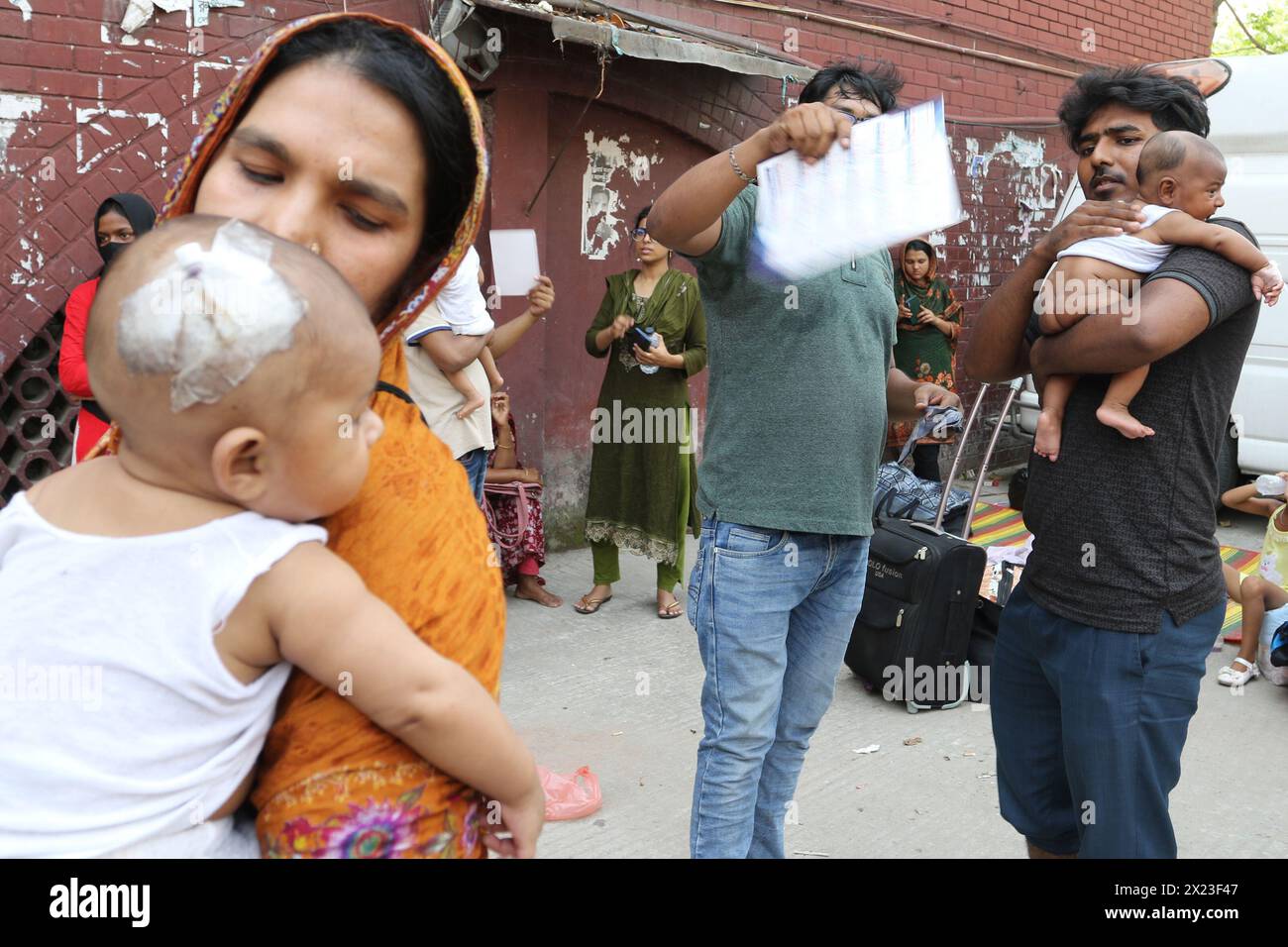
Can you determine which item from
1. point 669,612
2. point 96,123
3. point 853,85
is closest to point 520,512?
point 669,612

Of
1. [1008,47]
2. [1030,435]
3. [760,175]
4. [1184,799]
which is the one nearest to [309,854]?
[760,175]

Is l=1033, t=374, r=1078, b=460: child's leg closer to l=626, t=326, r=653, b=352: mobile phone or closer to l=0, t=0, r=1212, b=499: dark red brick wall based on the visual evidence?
l=626, t=326, r=653, b=352: mobile phone

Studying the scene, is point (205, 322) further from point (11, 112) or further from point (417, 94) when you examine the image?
point (11, 112)

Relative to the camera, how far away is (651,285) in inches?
222

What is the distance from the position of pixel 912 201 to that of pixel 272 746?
5.65 feet

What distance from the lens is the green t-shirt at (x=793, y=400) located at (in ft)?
8.50

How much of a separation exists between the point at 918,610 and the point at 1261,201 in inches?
190

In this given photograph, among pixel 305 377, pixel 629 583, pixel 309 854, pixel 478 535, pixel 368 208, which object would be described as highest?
pixel 368 208

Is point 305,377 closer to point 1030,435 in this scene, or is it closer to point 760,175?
point 760,175

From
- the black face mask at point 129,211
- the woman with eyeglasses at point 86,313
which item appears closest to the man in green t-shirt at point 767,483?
the woman with eyeglasses at point 86,313

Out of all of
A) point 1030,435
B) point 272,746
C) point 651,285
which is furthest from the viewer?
point 1030,435

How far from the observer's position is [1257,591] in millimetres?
4930

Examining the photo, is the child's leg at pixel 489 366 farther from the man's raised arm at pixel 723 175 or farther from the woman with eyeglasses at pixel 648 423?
the man's raised arm at pixel 723 175

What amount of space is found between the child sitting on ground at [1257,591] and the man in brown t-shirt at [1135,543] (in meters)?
2.98
